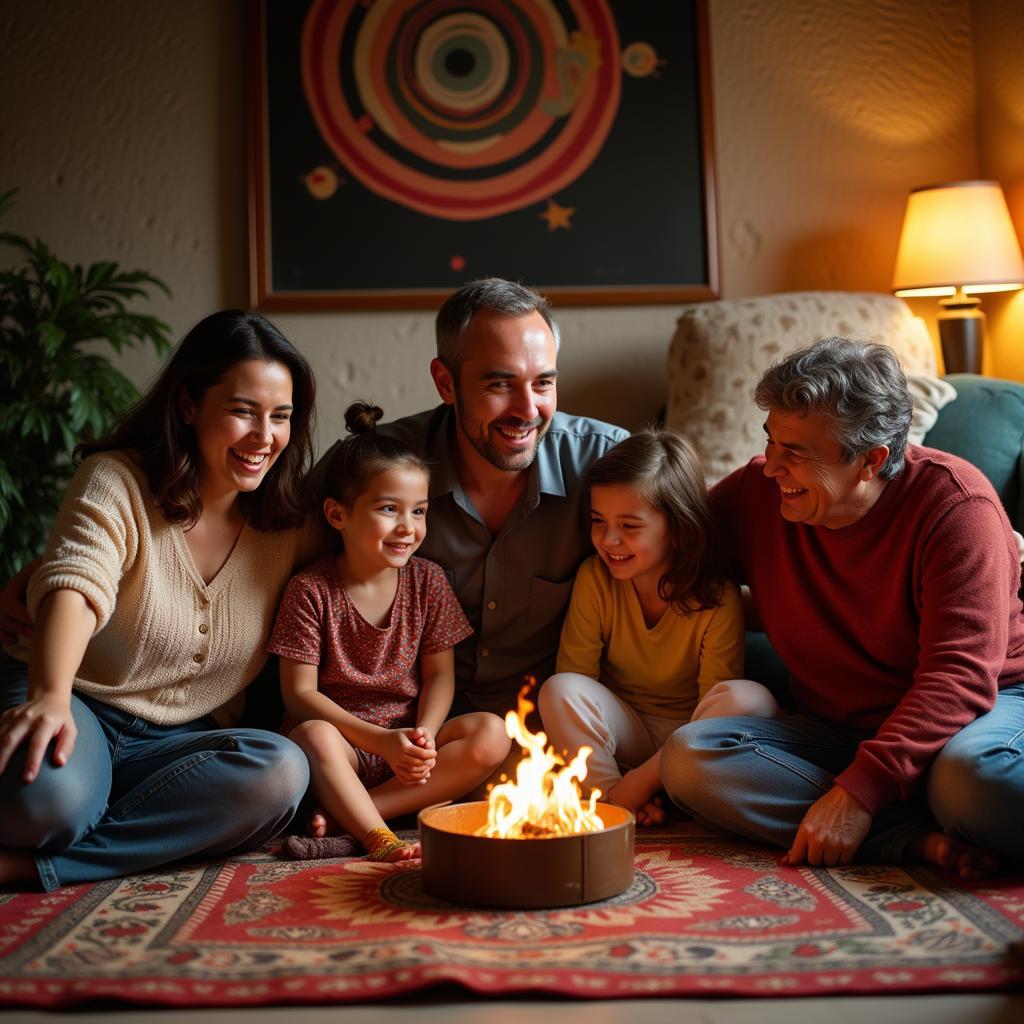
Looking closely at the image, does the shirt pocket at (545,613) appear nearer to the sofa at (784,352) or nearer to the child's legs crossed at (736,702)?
the child's legs crossed at (736,702)

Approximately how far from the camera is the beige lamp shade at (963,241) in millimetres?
3383

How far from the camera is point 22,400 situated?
3.21 metres

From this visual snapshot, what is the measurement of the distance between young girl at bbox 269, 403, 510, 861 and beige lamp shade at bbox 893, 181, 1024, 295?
1.84 metres

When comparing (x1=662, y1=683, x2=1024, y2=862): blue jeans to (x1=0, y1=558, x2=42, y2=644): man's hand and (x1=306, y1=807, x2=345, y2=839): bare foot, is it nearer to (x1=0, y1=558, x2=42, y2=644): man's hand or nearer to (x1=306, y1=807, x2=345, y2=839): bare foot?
(x1=306, y1=807, x2=345, y2=839): bare foot

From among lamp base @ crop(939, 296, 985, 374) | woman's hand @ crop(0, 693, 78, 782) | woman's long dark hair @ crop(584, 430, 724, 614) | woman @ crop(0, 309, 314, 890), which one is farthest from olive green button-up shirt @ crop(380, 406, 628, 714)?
Result: lamp base @ crop(939, 296, 985, 374)

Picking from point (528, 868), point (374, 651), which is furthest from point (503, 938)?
point (374, 651)

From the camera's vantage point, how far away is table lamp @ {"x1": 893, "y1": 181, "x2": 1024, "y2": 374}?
339cm

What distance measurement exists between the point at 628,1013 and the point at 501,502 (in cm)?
132

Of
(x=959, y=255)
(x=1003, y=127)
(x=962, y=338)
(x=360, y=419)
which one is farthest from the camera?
(x=1003, y=127)

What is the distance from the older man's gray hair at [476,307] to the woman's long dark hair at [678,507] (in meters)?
0.32

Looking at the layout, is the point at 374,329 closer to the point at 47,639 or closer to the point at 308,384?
the point at 308,384

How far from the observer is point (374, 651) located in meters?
2.35

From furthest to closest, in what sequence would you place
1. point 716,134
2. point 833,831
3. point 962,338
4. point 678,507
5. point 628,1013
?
point 716,134 → point 962,338 → point 678,507 → point 833,831 → point 628,1013

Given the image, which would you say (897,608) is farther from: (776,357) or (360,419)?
(776,357)
